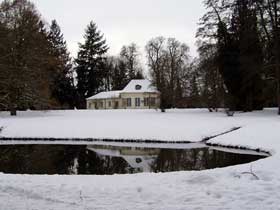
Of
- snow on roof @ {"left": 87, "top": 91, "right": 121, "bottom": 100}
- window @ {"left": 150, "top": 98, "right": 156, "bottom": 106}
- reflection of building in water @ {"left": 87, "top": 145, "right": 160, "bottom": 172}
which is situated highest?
snow on roof @ {"left": 87, "top": 91, "right": 121, "bottom": 100}

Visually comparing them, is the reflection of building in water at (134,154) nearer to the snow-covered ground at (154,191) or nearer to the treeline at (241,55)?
the snow-covered ground at (154,191)

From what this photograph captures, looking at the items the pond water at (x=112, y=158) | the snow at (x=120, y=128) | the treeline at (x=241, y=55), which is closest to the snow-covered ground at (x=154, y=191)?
the pond water at (x=112, y=158)

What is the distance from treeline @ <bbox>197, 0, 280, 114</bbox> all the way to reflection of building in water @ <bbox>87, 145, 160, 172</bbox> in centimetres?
1761

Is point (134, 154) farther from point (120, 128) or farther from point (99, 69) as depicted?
point (99, 69)

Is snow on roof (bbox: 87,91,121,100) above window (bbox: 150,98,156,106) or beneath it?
above

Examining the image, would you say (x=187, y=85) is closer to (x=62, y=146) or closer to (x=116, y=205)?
(x=62, y=146)

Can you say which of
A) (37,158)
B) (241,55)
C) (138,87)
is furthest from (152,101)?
(37,158)

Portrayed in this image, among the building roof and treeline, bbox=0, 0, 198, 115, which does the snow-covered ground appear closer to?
treeline, bbox=0, 0, 198, 115

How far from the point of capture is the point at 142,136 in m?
26.6

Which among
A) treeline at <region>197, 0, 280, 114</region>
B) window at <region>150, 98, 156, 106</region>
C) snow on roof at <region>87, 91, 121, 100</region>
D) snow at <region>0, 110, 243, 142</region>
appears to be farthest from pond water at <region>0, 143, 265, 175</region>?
snow on roof at <region>87, 91, 121, 100</region>

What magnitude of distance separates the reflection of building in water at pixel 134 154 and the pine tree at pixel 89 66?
138 ft

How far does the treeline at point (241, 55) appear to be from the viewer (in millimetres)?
36031

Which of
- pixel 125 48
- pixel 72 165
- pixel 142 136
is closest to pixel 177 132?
pixel 142 136

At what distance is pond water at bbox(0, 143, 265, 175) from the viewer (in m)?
15.5
